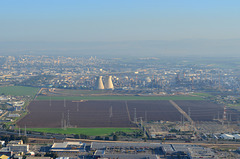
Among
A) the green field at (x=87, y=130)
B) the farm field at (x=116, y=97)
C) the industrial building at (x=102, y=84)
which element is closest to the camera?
the green field at (x=87, y=130)

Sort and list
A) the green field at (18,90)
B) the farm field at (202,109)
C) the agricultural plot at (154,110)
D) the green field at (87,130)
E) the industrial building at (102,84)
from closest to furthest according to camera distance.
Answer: the green field at (87,130), the agricultural plot at (154,110), the farm field at (202,109), the green field at (18,90), the industrial building at (102,84)

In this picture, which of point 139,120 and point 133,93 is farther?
point 133,93

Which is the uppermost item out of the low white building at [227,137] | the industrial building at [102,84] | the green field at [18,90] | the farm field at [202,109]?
the industrial building at [102,84]

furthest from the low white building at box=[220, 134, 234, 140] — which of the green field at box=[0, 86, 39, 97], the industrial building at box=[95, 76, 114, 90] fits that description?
the green field at box=[0, 86, 39, 97]

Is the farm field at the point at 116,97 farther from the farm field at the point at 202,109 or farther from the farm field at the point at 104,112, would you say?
the farm field at the point at 202,109

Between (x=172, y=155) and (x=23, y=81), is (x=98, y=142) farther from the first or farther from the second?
(x=23, y=81)

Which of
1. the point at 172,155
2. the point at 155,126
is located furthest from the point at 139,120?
the point at 172,155

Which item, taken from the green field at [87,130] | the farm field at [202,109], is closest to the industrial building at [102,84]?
the farm field at [202,109]

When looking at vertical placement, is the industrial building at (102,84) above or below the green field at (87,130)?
above
